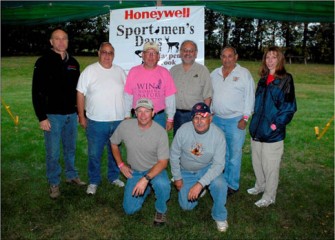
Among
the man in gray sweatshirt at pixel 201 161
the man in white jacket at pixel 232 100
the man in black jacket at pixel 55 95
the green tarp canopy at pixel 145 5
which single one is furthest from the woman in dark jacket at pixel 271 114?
the man in black jacket at pixel 55 95

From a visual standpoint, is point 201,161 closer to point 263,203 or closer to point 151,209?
point 151,209

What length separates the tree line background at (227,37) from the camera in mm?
9169

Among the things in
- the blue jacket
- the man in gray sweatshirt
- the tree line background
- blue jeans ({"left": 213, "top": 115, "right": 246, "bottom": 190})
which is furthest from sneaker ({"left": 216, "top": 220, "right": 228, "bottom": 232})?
the tree line background

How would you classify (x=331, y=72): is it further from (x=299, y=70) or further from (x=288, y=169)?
(x=288, y=169)

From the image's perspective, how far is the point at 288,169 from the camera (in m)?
5.84

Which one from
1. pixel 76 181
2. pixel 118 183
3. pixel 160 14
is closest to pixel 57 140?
pixel 76 181

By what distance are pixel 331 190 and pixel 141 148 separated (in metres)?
2.85

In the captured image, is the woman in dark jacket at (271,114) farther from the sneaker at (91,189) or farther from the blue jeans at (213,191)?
the sneaker at (91,189)

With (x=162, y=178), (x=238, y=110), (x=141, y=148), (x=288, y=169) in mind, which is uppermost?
(x=238, y=110)

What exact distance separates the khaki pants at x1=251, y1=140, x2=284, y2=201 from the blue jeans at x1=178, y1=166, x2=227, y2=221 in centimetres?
65

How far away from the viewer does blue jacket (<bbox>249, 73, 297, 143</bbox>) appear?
3.93 meters

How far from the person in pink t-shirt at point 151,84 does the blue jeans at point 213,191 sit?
86 centimetres

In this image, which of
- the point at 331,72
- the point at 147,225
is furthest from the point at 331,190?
the point at 331,72

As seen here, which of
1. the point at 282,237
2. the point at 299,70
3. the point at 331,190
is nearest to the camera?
the point at 282,237
